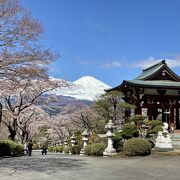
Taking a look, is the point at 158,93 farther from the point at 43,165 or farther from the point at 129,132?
the point at 43,165

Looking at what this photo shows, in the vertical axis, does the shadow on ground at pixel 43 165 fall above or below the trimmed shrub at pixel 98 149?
below

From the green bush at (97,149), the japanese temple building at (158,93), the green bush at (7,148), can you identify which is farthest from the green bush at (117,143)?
the japanese temple building at (158,93)

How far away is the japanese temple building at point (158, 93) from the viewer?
33875mm

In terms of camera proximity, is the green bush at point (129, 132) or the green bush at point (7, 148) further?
the green bush at point (7, 148)

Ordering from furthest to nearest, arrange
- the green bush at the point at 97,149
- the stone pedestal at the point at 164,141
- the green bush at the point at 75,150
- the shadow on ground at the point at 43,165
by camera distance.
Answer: the green bush at the point at 75,150
the green bush at the point at 97,149
the stone pedestal at the point at 164,141
the shadow on ground at the point at 43,165

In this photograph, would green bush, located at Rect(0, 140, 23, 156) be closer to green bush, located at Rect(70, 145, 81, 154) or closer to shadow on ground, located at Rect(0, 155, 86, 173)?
green bush, located at Rect(70, 145, 81, 154)

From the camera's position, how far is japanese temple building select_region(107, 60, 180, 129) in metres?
33.9

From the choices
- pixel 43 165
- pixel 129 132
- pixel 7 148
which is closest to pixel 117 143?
pixel 129 132

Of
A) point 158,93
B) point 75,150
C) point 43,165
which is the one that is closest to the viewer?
point 43,165

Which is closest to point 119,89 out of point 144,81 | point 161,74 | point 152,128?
point 144,81

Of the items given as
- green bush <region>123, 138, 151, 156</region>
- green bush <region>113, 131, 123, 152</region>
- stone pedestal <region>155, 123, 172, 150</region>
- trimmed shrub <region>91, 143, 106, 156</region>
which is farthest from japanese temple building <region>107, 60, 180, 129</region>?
green bush <region>123, 138, 151, 156</region>

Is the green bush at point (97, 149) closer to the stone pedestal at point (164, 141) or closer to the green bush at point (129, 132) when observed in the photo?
the green bush at point (129, 132)

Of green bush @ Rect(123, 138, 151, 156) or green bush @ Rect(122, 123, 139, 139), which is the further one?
green bush @ Rect(122, 123, 139, 139)

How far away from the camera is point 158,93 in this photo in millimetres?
35938
